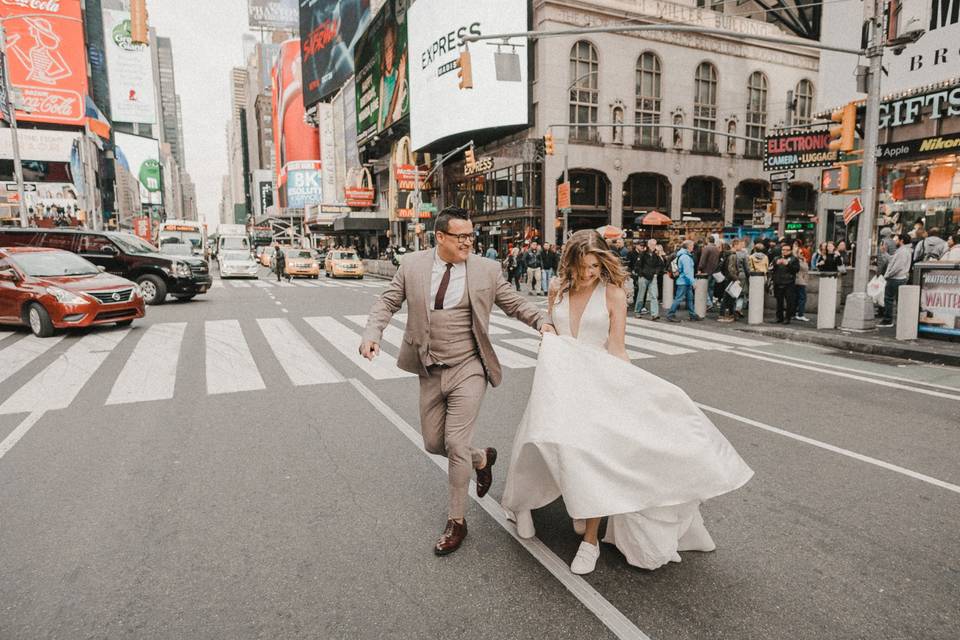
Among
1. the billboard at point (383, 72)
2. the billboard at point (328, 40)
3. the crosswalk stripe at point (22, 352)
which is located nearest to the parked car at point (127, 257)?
the crosswalk stripe at point (22, 352)

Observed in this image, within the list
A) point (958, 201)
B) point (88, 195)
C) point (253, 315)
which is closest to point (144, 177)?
point (88, 195)

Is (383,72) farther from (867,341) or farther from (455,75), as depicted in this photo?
(867,341)

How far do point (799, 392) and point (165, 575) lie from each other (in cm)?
666

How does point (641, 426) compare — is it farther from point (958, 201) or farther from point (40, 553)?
point (958, 201)

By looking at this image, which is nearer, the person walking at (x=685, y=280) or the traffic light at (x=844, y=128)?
the traffic light at (x=844, y=128)

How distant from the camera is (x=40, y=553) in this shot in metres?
3.29

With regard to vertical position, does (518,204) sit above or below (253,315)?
above

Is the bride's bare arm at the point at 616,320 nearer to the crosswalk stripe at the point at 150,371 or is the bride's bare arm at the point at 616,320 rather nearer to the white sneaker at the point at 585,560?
the white sneaker at the point at 585,560

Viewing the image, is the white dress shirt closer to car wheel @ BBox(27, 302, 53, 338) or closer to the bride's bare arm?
the bride's bare arm

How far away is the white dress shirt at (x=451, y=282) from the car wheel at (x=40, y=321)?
10379 mm

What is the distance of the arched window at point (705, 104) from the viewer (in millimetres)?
38969

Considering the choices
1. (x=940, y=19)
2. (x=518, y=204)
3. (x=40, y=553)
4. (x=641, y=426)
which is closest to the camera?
(x=641, y=426)

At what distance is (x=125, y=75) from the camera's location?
108 metres

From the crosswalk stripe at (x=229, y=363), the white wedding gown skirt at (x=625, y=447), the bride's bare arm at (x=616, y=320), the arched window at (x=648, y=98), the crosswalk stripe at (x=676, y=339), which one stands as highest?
the arched window at (x=648, y=98)
